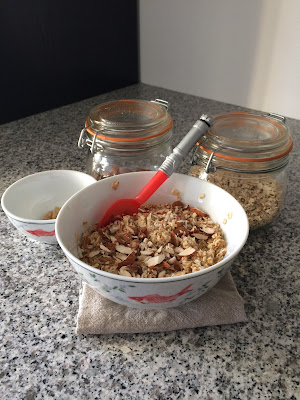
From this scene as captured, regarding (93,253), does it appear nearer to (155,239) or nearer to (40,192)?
(155,239)

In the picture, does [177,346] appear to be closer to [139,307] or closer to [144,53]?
[139,307]

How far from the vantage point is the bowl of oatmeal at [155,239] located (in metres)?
0.45

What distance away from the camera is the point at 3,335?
1.65ft

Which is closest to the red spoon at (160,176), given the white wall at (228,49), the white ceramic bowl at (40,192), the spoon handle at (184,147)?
the spoon handle at (184,147)

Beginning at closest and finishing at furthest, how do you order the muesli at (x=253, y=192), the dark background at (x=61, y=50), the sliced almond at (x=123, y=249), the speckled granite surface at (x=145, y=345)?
1. the speckled granite surface at (x=145, y=345)
2. the sliced almond at (x=123, y=249)
3. the muesli at (x=253, y=192)
4. the dark background at (x=61, y=50)

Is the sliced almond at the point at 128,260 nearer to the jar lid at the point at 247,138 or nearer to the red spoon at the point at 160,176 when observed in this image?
the red spoon at the point at 160,176

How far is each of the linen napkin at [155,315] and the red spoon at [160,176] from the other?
0.14m

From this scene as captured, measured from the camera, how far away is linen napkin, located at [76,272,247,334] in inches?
19.6

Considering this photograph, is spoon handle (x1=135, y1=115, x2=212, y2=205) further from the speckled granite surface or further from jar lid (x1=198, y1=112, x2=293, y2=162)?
the speckled granite surface

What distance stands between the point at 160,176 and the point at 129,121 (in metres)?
0.16

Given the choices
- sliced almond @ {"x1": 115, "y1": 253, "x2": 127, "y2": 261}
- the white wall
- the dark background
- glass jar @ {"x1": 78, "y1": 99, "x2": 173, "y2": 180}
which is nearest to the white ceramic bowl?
glass jar @ {"x1": 78, "y1": 99, "x2": 173, "y2": 180}

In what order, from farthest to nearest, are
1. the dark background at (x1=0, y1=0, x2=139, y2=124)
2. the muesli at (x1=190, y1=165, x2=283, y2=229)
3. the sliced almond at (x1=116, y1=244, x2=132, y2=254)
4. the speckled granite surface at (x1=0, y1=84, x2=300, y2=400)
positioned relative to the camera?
the dark background at (x1=0, y1=0, x2=139, y2=124)
the muesli at (x1=190, y1=165, x2=283, y2=229)
the sliced almond at (x1=116, y1=244, x2=132, y2=254)
the speckled granite surface at (x1=0, y1=84, x2=300, y2=400)

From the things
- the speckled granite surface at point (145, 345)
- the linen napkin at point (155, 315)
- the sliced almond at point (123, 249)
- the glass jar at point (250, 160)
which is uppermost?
the glass jar at point (250, 160)

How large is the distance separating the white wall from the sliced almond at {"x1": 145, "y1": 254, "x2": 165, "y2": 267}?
2.77 ft
